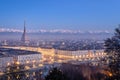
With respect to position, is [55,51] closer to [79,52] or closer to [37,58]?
[79,52]

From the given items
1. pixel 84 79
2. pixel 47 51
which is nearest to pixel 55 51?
pixel 47 51

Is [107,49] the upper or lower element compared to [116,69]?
upper

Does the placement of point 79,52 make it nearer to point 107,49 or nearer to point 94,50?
point 94,50

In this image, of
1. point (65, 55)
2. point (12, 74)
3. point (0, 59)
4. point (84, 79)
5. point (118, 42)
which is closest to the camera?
point (118, 42)

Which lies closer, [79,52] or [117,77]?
[117,77]

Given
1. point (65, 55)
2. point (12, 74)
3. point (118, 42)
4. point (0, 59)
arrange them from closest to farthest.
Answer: point (118, 42)
point (12, 74)
point (0, 59)
point (65, 55)

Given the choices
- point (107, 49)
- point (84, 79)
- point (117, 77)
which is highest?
point (107, 49)

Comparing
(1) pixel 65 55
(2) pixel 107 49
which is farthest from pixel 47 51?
(2) pixel 107 49
